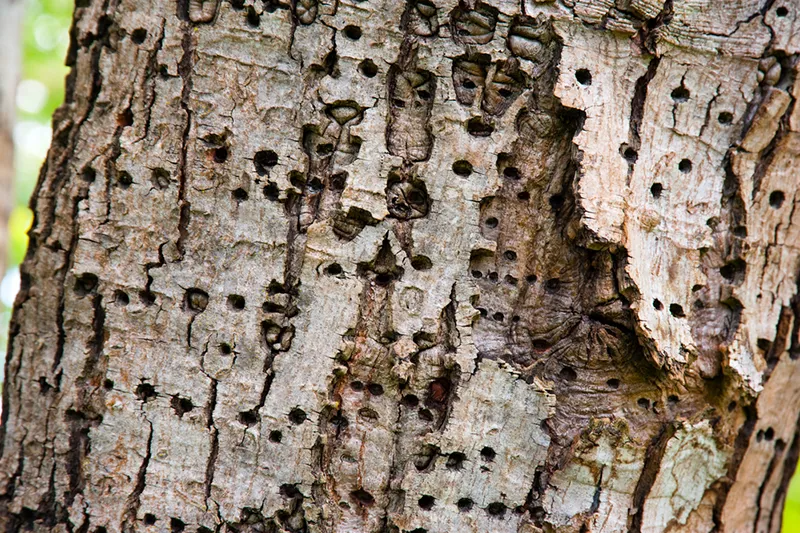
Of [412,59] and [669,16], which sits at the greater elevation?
[669,16]

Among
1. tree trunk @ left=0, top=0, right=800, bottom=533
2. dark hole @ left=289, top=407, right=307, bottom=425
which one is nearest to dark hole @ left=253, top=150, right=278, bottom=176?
tree trunk @ left=0, top=0, right=800, bottom=533

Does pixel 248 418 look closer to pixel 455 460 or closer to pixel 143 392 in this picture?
pixel 143 392

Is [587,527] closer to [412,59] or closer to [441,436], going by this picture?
[441,436]

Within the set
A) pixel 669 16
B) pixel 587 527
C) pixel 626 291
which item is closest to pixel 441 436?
pixel 587 527

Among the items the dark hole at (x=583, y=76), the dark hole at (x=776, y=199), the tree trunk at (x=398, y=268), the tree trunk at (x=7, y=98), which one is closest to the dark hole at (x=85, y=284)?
the tree trunk at (x=398, y=268)

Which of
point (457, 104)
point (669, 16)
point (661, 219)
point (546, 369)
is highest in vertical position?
point (669, 16)

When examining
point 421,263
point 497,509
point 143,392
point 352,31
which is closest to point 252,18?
point 352,31
